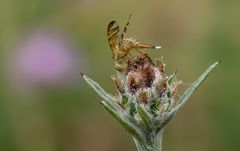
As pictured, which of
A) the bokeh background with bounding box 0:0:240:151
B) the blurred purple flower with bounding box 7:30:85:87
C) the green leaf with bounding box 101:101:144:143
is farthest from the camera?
the blurred purple flower with bounding box 7:30:85:87

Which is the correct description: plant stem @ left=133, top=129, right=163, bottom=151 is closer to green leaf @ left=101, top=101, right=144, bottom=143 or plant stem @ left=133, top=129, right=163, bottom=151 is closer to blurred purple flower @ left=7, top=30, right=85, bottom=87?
green leaf @ left=101, top=101, right=144, bottom=143

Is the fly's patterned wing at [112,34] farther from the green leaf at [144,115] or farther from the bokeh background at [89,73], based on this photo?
the bokeh background at [89,73]

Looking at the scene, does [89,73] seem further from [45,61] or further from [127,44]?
[127,44]

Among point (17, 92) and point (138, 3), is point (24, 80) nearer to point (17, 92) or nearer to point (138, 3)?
point (17, 92)

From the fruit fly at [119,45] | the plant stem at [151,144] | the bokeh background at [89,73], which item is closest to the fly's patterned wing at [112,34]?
the fruit fly at [119,45]

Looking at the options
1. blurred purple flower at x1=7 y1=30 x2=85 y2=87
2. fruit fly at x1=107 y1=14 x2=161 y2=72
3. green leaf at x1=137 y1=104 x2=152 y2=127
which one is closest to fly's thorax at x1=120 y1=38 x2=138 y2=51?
fruit fly at x1=107 y1=14 x2=161 y2=72

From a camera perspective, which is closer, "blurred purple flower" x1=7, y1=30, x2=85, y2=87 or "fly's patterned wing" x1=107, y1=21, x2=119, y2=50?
"fly's patterned wing" x1=107, y1=21, x2=119, y2=50
